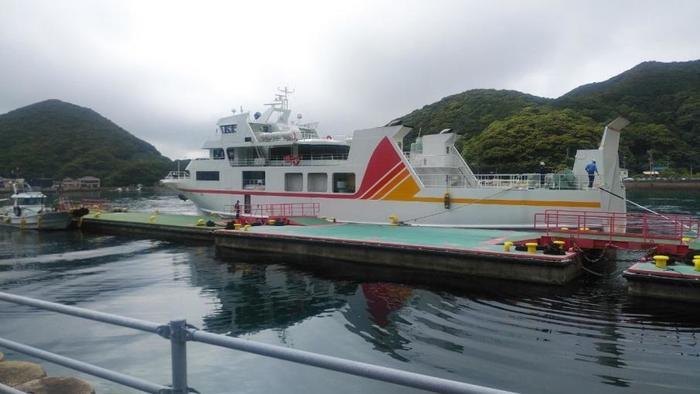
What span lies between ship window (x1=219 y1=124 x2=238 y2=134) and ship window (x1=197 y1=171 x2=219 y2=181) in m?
2.55

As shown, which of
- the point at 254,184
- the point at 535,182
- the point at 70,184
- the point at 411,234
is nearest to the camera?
the point at 411,234

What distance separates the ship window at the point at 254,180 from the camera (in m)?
25.8

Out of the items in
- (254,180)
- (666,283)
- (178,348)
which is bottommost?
(666,283)

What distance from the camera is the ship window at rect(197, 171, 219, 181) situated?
28.0 m

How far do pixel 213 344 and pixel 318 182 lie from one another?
72.0ft

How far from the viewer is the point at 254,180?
26172 millimetres

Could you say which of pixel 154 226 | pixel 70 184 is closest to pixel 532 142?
pixel 154 226

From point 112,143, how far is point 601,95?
472 feet

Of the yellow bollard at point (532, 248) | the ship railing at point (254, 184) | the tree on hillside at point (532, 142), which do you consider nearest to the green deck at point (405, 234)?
the yellow bollard at point (532, 248)

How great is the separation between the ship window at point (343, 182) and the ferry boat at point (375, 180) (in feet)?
0.17

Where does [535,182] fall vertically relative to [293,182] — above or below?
below

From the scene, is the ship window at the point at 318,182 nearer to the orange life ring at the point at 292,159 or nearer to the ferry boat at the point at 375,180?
the ferry boat at the point at 375,180

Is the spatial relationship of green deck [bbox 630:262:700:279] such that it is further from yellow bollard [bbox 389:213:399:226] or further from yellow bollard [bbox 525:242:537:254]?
yellow bollard [bbox 389:213:399:226]

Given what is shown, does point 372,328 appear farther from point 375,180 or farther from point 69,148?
point 69,148
